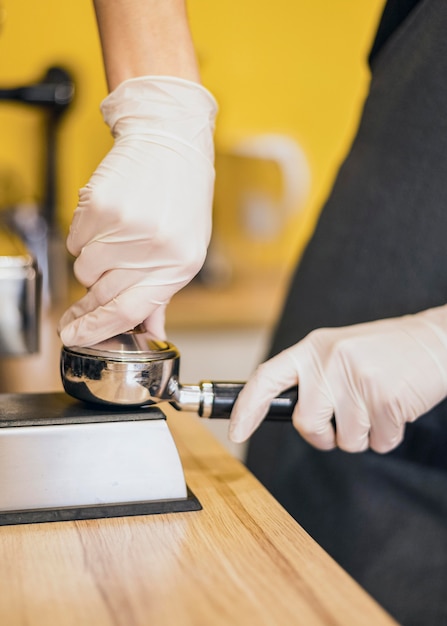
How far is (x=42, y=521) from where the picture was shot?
1.95 ft

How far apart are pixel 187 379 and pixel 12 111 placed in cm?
101

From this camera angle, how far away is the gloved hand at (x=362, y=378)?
2.43 ft

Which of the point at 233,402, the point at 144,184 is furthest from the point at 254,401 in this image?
the point at 144,184

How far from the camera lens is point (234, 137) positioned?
8.62ft

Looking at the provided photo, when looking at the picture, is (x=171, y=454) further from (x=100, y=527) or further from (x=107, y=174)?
(x=107, y=174)

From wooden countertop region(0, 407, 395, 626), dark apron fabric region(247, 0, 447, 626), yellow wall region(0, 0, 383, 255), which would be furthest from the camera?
yellow wall region(0, 0, 383, 255)

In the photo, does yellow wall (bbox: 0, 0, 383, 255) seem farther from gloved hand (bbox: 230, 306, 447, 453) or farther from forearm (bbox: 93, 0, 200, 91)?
gloved hand (bbox: 230, 306, 447, 453)

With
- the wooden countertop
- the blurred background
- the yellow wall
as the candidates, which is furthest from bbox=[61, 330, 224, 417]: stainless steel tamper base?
the yellow wall

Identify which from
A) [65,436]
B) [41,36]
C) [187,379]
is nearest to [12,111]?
[41,36]

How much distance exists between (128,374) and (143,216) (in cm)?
15

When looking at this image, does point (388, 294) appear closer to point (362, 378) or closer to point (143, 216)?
point (362, 378)

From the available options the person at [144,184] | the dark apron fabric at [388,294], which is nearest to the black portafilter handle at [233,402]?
the person at [144,184]

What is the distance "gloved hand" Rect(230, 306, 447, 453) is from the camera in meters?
0.74

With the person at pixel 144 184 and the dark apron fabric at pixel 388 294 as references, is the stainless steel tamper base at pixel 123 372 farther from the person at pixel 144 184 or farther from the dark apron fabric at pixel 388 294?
the dark apron fabric at pixel 388 294
